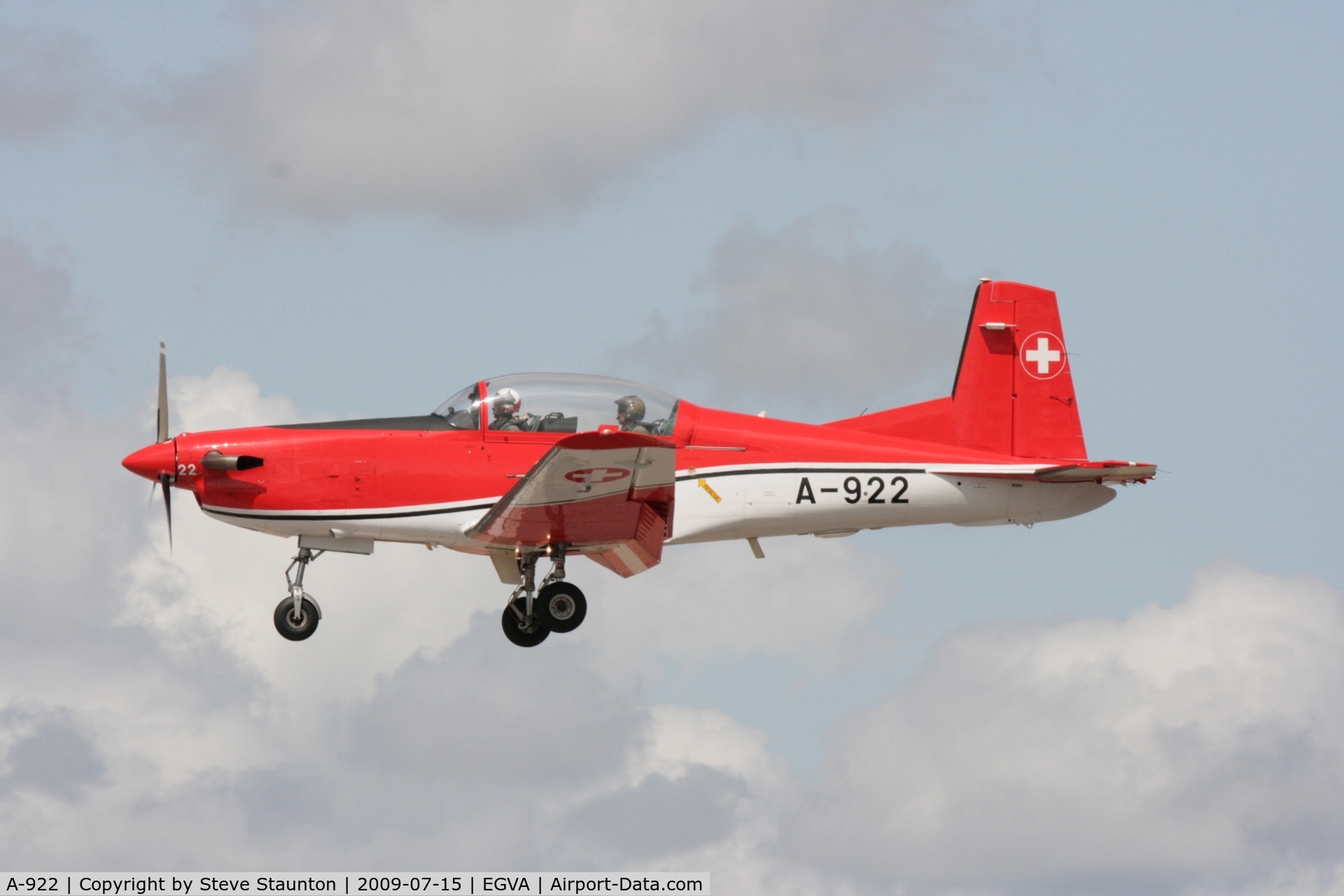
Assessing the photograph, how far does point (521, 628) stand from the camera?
20625mm

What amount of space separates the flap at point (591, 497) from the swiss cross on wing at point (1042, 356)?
4912mm

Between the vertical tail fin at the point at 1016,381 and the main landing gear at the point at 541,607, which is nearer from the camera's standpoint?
the main landing gear at the point at 541,607

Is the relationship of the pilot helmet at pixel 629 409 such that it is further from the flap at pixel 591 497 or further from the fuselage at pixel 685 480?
the flap at pixel 591 497

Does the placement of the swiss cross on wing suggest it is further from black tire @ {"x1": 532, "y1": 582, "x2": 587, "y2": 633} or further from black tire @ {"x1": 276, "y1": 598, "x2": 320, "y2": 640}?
black tire @ {"x1": 276, "y1": 598, "x2": 320, "y2": 640}

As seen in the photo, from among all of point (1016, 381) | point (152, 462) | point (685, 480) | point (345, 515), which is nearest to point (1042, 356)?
point (1016, 381)

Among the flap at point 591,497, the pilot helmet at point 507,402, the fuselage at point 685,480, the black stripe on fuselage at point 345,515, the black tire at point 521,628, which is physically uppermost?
the pilot helmet at point 507,402

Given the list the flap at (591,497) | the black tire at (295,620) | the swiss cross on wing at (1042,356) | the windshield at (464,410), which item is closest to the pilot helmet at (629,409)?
the flap at (591,497)

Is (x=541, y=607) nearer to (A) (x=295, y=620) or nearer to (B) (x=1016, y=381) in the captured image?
(A) (x=295, y=620)

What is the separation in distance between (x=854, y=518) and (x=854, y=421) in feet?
4.62

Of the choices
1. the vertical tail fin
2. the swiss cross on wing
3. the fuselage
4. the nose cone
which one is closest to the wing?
the fuselage

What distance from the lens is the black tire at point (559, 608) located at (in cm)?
2038

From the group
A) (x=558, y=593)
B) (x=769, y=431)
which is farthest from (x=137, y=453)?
(x=769, y=431)

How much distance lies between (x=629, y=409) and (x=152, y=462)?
5.07 meters

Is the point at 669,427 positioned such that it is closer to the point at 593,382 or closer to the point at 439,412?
the point at 593,382
